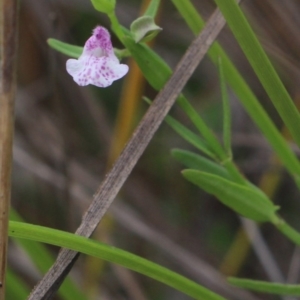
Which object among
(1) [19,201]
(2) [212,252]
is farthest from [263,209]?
(1) [19,201]

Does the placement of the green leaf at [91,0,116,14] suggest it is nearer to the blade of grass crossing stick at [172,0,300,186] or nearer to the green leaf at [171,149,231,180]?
the blade of grass crossing stick at [172,0,300,186]

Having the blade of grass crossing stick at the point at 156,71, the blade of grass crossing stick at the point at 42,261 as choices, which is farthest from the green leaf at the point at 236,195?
the blade of grass crossing stick at the point at 42,261

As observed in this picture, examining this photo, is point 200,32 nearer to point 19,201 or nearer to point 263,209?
point 263,209

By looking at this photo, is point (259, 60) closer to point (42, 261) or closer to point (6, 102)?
point (6, 102)

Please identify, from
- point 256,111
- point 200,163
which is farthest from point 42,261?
point 256,111

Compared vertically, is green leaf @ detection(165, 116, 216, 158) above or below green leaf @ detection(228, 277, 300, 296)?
above

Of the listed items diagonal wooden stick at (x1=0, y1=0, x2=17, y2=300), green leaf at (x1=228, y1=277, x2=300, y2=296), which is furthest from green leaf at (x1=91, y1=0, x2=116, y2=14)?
green leaf at (x1=228, y1=277, x2=300, y2=296)

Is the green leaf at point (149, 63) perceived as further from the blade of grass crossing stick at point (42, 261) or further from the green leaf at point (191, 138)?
the blade of grass crossing stick at point (42, 261)
